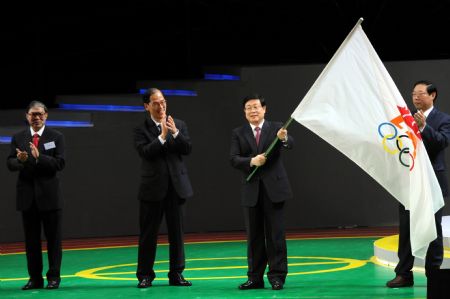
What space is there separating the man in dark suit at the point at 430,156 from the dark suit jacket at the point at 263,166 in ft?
3.41

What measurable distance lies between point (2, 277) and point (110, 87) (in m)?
5.54

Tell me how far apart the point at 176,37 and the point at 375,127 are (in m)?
7.89

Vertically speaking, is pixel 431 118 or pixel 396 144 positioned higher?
pixel 431 118

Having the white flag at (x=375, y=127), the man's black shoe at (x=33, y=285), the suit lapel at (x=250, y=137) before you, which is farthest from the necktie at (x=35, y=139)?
the white flag at (x=375, y=127)

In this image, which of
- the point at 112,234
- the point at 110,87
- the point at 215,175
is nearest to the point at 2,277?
the point at 112,234

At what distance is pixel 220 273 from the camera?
9.25m

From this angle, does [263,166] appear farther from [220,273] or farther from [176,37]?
[176,37]

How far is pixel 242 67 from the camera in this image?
13328 mm

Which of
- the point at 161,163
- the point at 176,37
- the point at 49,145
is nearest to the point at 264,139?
the point at 161,163

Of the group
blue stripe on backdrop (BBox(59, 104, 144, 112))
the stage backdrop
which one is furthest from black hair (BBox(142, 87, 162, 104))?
blue stripe on backdrop (BBox(59, 104, 144, 112))

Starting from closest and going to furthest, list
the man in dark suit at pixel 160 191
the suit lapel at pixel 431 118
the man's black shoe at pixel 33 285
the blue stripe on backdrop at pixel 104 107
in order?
the suit lapel at pixel 431 118
the man in dark suit at pixel 160 191
the man's black shoe at pixel 33 285
the blue stripe on backdrop at pixel 104 107

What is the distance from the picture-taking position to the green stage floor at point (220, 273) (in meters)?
7.89

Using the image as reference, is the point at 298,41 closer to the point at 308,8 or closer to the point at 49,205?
the point at 308,8

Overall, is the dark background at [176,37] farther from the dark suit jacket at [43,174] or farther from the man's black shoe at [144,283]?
the man's black shoe at [144,283]
